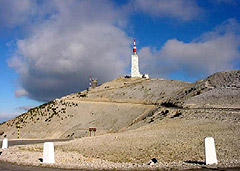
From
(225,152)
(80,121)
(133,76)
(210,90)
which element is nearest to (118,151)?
(225,152)

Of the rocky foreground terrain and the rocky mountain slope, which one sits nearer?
the rocky foreground terrain

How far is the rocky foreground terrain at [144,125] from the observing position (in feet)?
60.9

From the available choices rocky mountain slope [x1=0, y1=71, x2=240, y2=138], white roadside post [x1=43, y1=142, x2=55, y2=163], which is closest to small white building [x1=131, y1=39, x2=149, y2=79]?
rocky mountain slope [x1=0, y1=71, x2=240, y2=138]

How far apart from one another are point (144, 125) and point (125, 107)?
21475 millimetres

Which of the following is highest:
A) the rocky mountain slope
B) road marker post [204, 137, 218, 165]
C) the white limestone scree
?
the white limestone scree

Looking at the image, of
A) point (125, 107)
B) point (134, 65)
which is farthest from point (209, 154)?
point (134, 65)

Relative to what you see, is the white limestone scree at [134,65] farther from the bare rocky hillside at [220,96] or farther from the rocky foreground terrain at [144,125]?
the bare rocky hillside at [220,96]

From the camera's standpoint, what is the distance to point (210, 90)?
5178 centimetres

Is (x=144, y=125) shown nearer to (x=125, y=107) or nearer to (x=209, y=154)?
(x=125, y=107)

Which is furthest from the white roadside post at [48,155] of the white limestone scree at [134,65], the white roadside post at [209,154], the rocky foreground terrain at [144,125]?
the white limestone scree at [134,65]

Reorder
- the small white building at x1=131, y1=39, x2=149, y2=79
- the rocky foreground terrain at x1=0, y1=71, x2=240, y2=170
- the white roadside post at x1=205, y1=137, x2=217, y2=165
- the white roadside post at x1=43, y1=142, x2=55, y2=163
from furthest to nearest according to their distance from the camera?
the small white building at x1=131, y1=39, x2=149, y2=79, the rocky foreground terrain at x1=0, y1=71, x2=240, y2=170, the white roadside post at x1=43, y1=142, x2=55, y2=163, the white roadside post at x1=205, y1=137, x2=217, y2=165

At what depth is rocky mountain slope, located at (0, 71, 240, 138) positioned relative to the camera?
152 ft

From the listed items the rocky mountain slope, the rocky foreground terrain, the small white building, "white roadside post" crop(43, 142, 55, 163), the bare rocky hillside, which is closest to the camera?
"white roadside post" crop(43, 142, 55, 163)

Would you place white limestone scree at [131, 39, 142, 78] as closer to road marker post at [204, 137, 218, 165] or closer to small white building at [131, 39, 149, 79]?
small white building at [131, 39, 149, 79]
